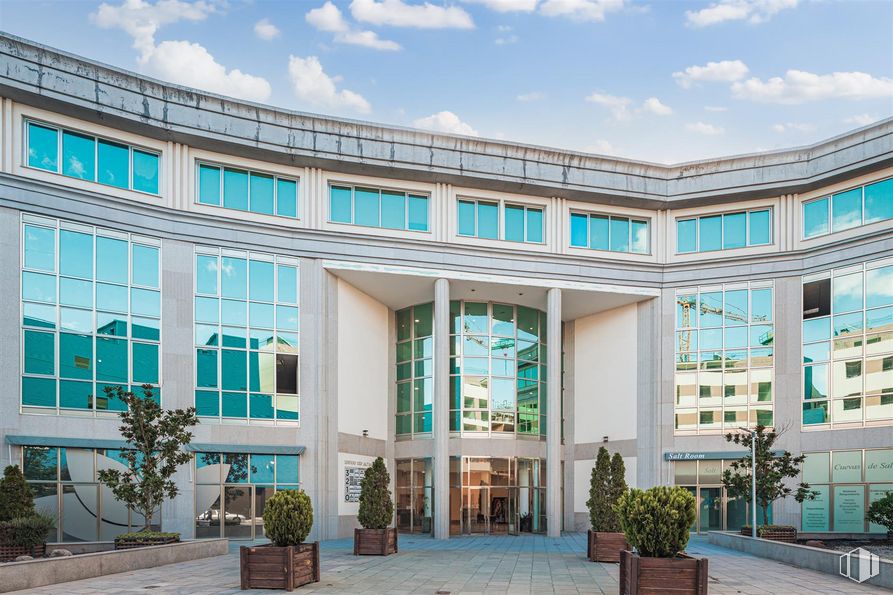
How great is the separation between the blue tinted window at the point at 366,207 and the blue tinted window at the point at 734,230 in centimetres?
1601

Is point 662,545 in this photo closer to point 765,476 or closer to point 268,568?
point 268,568

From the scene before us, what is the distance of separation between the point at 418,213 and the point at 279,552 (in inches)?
793

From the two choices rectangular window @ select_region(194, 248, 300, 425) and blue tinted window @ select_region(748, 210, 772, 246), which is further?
blue tinted window @ select_region(748, 210, 772, 246)

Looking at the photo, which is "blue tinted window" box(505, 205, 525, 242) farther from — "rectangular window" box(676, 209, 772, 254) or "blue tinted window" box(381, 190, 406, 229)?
"rectangular window" box(676, 209, 772, 254)

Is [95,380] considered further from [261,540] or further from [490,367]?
[490,367]

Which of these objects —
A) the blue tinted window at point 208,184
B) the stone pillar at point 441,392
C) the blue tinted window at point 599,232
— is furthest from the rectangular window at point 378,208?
the blue tinted window at point 599,232

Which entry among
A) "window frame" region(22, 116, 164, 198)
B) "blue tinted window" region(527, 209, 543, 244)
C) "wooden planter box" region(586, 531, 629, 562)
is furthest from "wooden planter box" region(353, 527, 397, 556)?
"blue tinted window" region(527, 209, 543, 244)

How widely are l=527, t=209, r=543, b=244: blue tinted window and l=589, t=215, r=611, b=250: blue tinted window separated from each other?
2.50m

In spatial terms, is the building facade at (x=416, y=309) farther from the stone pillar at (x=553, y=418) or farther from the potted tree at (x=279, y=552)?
the potted tree at (x=279, y=552)

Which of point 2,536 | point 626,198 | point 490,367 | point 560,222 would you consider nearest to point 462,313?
point 490,367

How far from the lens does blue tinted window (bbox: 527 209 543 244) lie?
3697 centimetres

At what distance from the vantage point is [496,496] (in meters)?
36.8

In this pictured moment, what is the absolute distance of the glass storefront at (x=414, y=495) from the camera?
36.5m

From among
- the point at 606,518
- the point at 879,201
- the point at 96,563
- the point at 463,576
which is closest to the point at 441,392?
the point at 606,518
